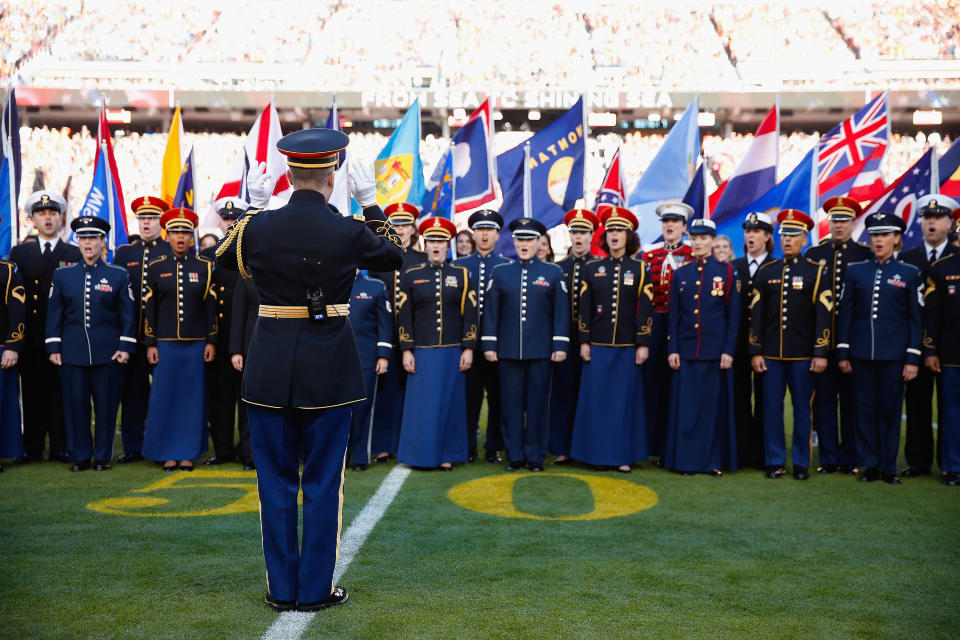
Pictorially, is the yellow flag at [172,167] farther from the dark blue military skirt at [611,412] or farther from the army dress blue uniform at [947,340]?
the army dress blue uniform at [947,340]

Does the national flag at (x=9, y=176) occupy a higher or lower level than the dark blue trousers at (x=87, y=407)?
higher

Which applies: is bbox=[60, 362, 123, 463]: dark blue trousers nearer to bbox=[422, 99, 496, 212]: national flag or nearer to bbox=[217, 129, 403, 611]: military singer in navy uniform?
bbox=[217, 129, 403, 611]: military singer in navy uniform

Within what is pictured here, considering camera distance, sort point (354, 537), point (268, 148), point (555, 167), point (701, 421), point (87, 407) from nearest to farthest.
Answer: point (354, 537)
point (87, 407)
point (701, 421)
point (268, 148)
point (555, 167)

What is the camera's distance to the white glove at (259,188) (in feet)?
12.9

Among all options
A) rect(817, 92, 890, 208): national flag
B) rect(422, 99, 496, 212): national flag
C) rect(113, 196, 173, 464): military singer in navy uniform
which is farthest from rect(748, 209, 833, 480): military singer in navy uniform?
rect(113, 196, 173, 464): military singer in navy uniform

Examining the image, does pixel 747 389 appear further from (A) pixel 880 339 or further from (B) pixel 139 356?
(B) pixel 139 356

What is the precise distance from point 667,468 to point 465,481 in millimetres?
1648

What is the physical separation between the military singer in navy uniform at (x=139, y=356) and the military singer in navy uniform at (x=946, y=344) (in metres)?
5.82

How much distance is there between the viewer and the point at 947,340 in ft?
22.2

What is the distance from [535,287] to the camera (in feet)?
23.6

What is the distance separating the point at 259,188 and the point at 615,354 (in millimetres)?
3888

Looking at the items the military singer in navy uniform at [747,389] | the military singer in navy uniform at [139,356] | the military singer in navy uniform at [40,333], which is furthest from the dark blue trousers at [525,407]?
the military singer in navy uniform at [40,333]

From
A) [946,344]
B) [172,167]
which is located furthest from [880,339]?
[172,167]

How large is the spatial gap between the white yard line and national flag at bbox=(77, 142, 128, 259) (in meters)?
4.78
